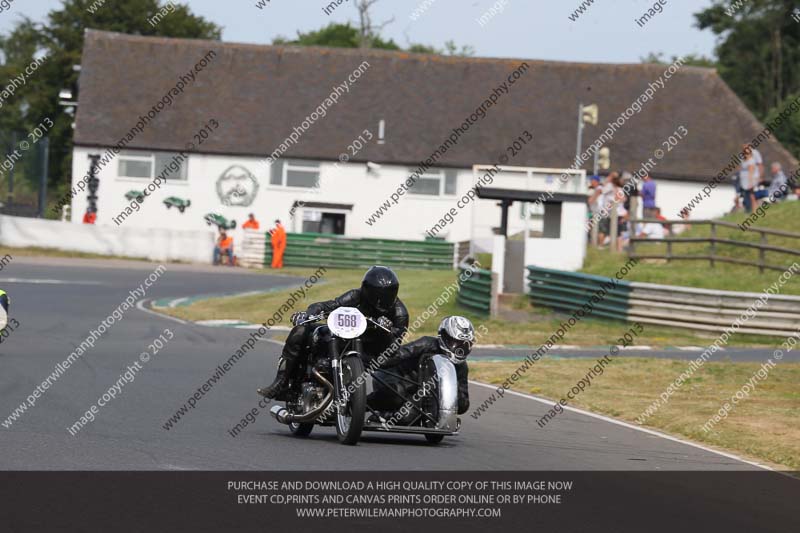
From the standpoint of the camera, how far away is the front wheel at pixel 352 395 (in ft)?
33.7

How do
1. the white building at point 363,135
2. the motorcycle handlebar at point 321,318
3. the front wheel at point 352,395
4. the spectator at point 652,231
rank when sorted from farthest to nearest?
the white building at point 363,135 < the spectator at point 652,231 < the motorcycle handlebar at point 321,318 < the front wheel at point 352,395

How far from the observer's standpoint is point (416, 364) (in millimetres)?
11047

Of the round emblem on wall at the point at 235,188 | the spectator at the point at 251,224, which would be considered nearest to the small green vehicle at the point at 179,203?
the round emblem on wall at the point at 235,188

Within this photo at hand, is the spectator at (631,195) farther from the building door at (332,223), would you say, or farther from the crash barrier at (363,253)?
the building door at (332,223)

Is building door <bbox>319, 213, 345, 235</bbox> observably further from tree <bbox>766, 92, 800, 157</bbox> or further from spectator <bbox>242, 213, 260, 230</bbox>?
tree <bbox>766, 92, 800, 157</bbox>

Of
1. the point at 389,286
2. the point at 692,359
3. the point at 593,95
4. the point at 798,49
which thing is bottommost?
the point at 692,359

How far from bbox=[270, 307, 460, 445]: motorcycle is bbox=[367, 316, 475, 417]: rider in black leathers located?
0.05 metres

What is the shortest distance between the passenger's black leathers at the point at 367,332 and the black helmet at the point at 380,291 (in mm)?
53

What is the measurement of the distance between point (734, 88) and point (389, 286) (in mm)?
65381

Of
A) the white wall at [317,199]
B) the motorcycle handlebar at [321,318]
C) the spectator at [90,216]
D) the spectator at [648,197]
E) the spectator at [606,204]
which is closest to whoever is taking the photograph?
the motorcycle handlebar at [321,318]

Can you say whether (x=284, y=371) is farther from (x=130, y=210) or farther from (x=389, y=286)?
(x=130, y=210)
